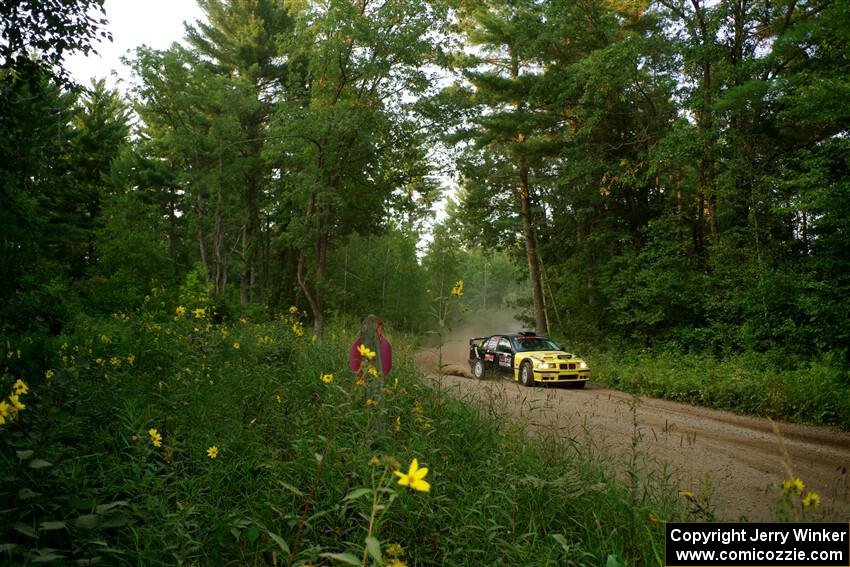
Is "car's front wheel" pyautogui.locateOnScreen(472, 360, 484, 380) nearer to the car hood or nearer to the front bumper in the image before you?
the car hood

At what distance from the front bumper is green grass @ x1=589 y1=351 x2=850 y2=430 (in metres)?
1.47

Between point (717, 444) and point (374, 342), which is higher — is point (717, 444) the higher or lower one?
the lower one

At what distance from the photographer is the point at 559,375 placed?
12.2m

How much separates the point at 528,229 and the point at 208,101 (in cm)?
1429

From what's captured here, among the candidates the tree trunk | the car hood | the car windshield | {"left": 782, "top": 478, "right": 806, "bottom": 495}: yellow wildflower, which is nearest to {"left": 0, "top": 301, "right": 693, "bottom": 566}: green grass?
A: {"left": 782, "top": 478, "right": 806, "bottom": 495}: yellow wildflower

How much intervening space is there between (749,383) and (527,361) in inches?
190

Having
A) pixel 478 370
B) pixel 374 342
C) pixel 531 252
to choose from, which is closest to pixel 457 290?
pixel 374 342

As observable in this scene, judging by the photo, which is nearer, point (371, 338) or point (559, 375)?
point (371, 338)

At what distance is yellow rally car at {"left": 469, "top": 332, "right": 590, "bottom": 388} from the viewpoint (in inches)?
485

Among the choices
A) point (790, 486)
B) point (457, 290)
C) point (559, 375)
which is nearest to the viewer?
point (790, 486)

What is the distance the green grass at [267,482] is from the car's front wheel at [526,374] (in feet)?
24.0

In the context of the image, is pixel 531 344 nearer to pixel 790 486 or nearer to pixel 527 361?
pixel 527 361

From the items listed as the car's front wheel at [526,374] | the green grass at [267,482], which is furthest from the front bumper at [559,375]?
the green grass at [267,482]

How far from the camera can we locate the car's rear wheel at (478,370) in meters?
15.2
